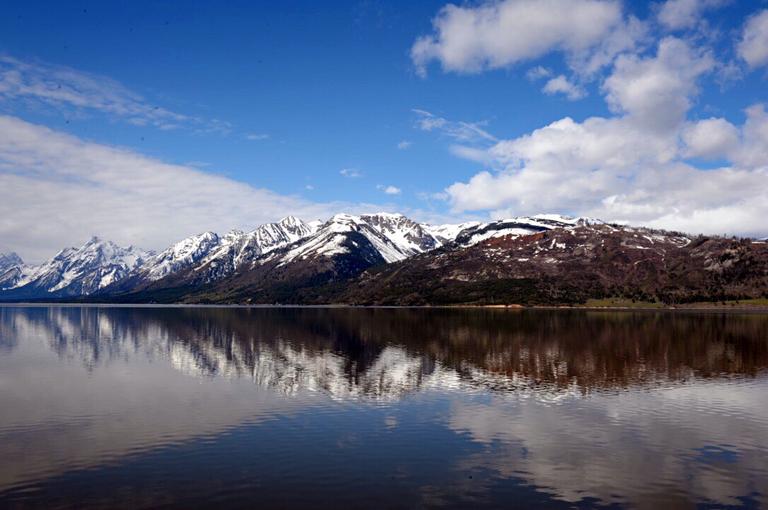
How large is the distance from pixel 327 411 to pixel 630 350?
307 feet

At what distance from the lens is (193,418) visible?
60.2 metres

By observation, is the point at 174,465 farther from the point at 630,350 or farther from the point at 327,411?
the point at 630,350

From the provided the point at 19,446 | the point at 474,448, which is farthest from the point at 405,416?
the point at 19,446

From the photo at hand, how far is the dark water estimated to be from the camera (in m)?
38.0

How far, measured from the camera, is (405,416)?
2434 inches

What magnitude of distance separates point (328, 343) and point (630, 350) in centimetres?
7561

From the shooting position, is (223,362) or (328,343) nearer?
(223,362)

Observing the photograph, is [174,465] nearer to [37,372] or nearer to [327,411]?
[327,411]

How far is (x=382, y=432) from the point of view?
5453cm

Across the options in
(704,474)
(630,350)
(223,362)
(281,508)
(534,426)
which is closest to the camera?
(281,508)

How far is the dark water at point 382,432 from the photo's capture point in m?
38.0

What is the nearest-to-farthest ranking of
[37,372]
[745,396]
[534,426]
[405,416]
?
[534,426]
[405,416]
[745,396]
[37,372]

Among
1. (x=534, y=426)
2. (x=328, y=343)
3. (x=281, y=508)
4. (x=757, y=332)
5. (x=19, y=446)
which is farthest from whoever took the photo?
(x=757, y=332)

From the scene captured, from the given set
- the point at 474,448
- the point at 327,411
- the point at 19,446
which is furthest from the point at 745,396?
the point at 19,446
